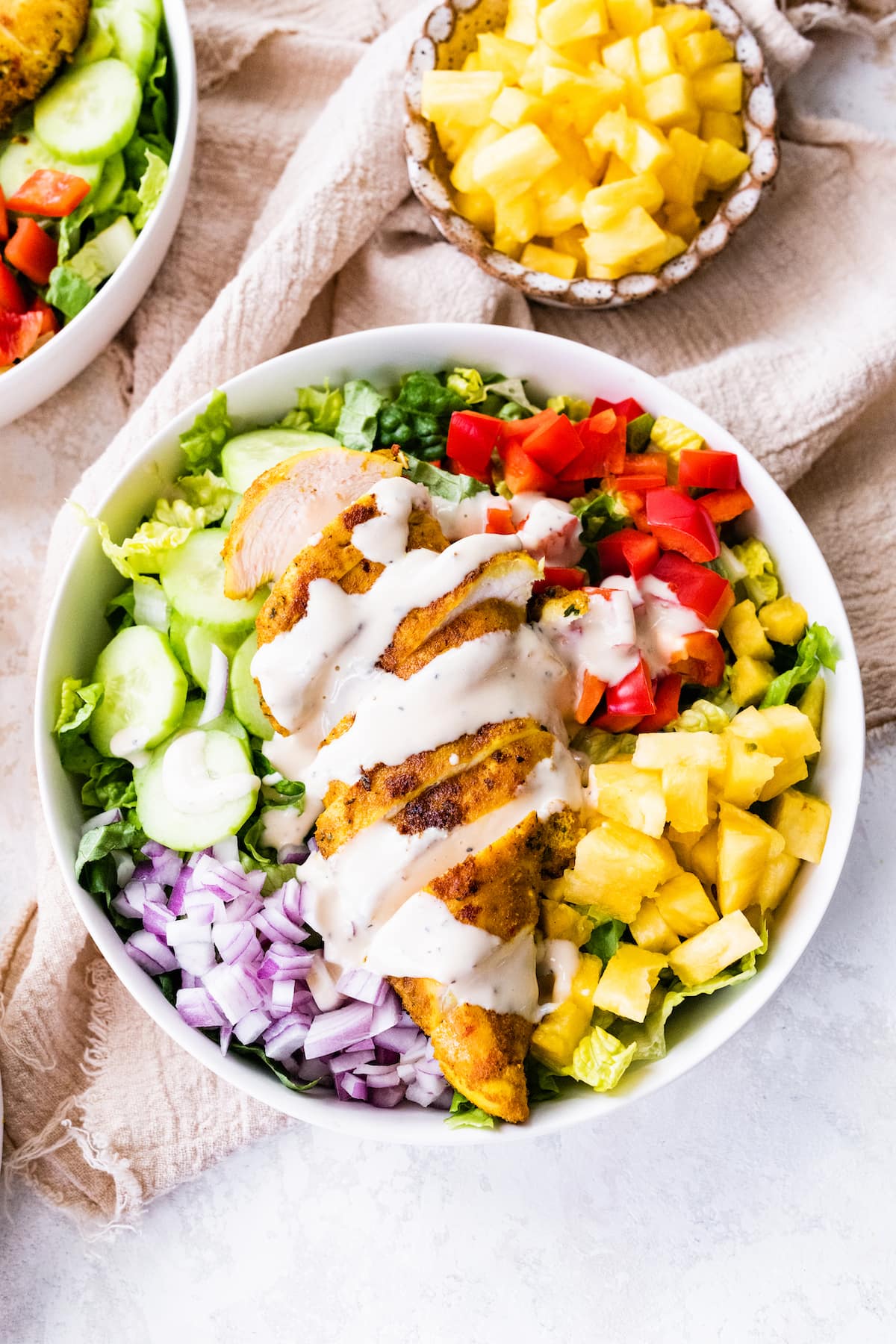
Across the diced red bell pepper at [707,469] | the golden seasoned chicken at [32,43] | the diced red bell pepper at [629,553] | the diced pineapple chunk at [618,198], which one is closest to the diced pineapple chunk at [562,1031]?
the diced red bell pepper at [629,553]

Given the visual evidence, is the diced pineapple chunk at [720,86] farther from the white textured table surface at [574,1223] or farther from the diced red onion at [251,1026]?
the diced red onion at [251,1026]

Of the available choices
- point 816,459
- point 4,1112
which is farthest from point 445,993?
point 816,459

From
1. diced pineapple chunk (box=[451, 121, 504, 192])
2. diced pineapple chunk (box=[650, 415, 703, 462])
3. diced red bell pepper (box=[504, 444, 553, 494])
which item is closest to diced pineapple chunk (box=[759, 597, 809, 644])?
diced pineapple chunk (box=[650, 415, 703, 462])

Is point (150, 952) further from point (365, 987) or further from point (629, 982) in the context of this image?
point (629, 982)

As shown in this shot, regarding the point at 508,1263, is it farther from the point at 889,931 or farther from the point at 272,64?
the point at 272,64

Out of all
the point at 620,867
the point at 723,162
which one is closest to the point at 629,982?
the point at 620,867

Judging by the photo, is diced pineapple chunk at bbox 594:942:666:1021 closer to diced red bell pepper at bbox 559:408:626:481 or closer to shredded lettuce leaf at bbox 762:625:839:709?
shredded lettuce leaf at bbox 762:625:839:709
